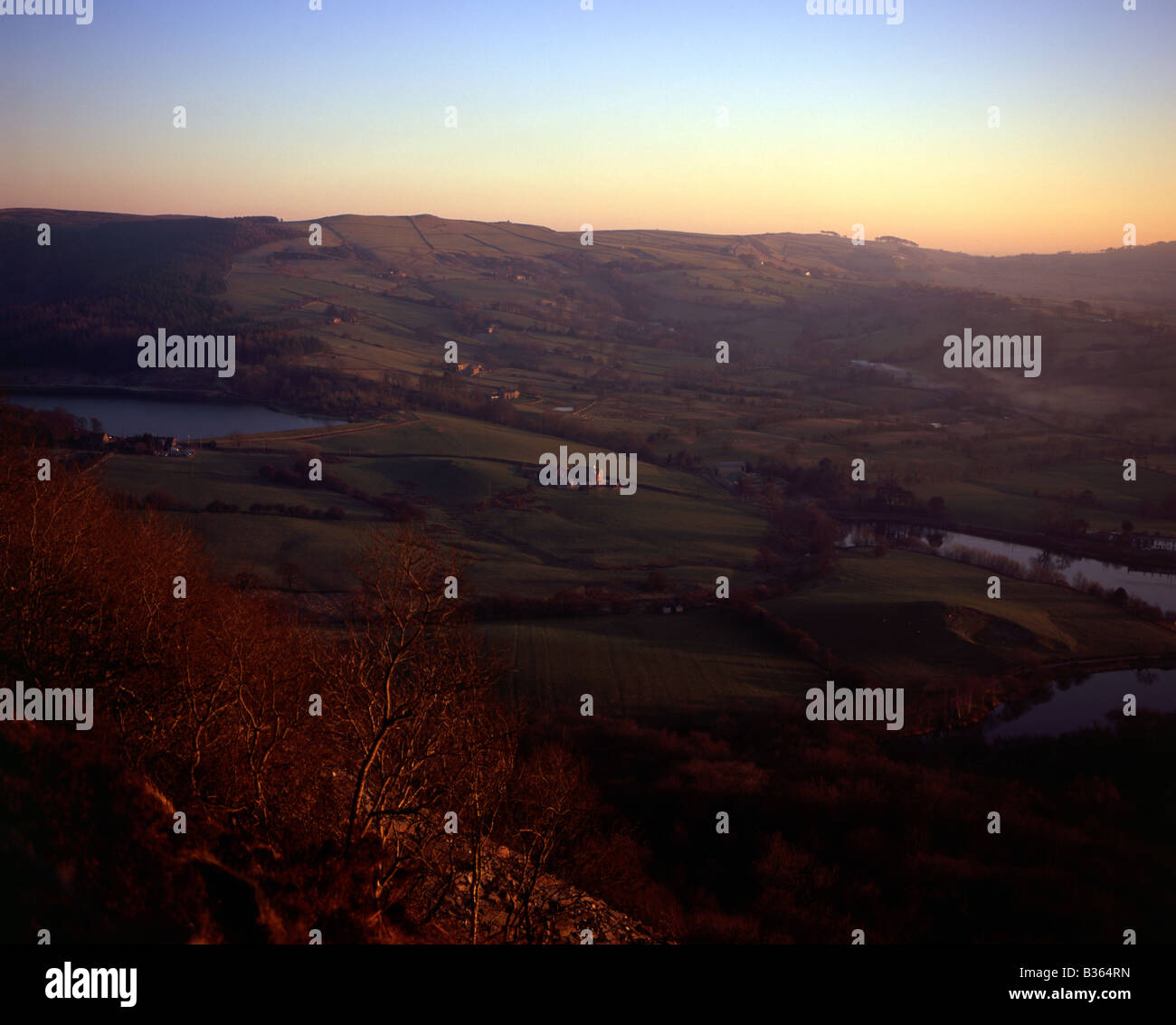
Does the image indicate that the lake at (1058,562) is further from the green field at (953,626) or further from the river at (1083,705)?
the river at (1083,705)

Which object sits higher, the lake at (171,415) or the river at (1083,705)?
the lake at (171,415)

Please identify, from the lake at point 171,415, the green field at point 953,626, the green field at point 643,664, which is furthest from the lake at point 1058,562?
the lake at point 171,415

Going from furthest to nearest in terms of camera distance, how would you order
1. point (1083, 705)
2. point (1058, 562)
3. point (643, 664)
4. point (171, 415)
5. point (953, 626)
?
point (171, 415)
point (1058, 562)
point (953, 626)
point (643, 664)
point (1083, 705)

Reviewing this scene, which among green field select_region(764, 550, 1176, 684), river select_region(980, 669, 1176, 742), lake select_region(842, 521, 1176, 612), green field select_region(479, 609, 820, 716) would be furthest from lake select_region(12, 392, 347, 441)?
river select_region(980, 669, 1176, 742)

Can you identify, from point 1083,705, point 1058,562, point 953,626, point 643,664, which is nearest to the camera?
point 1083,705

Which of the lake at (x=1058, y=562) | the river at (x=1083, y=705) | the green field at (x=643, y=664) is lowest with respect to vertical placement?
the river at (x=1083, y=705)

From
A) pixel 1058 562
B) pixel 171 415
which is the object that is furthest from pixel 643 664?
pixel 171 415

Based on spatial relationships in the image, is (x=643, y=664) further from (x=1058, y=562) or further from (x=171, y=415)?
(x=171, y=415)

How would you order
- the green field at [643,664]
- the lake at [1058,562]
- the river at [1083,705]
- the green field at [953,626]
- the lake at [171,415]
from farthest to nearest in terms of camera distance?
the lake at [171,415] → the lake at [1058,562] → the green field at [953,626] → the river at [1083,705] → the green field at [643,664]
